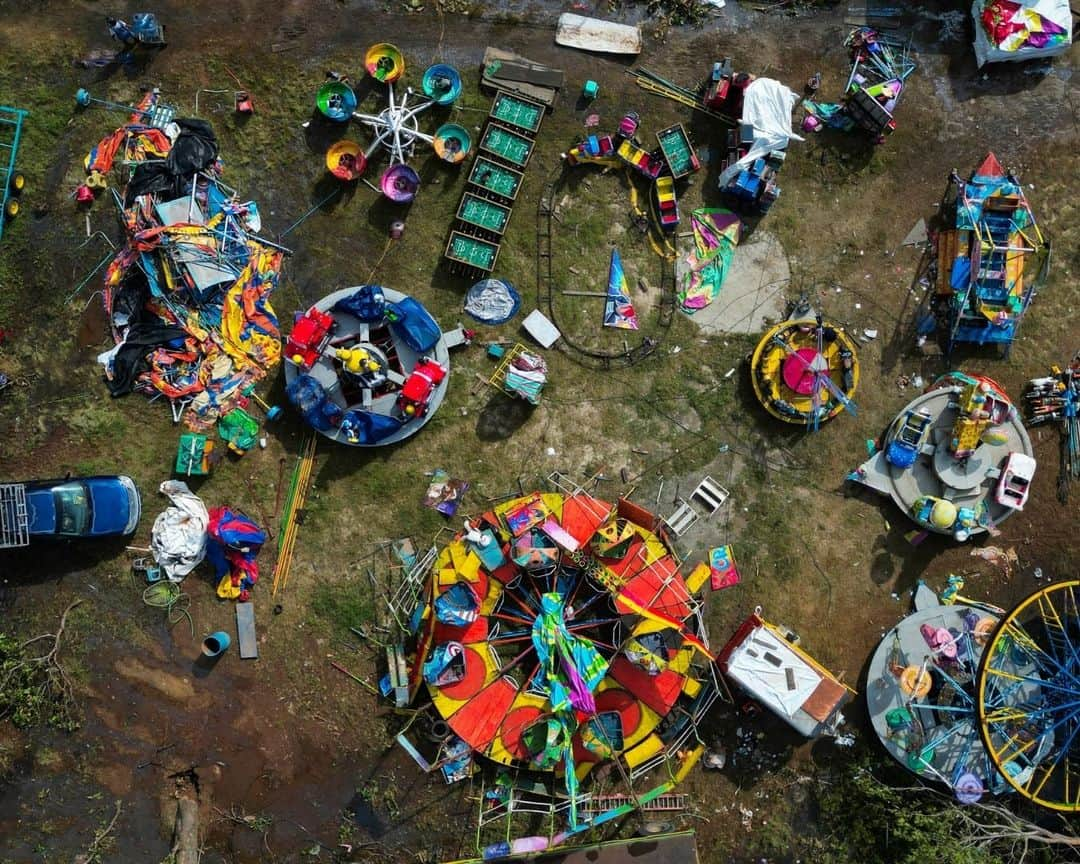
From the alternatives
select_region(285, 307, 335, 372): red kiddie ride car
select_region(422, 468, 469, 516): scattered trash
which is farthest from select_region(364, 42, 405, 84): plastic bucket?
select_region(422, 468, 469, 516): scattered trash

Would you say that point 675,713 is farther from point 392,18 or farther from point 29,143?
point 29,143

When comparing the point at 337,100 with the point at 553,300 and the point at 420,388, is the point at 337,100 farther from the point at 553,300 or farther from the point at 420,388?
the point at 420,388

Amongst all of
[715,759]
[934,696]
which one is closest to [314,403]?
[715,759]

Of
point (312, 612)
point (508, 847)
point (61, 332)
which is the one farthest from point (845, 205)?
point (61, 332)

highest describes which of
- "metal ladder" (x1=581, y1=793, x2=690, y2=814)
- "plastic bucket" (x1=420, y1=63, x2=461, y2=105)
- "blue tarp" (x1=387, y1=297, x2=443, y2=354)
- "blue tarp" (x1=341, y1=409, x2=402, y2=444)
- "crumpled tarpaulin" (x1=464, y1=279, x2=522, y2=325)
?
"plastic bucket" (x1=420, y1=63, x2=461, y2=105)

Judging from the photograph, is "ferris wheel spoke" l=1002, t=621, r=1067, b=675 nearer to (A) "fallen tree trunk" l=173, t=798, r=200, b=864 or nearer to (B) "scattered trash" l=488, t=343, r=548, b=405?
(B) "scattered trash" l=488, t=343, r=548, b=405

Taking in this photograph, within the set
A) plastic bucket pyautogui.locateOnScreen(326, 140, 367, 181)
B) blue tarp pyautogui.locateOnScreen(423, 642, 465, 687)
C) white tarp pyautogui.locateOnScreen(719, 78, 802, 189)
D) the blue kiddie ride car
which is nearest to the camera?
blue tarp pyautogui.locateOnScreen(423, 642, 465, 687)

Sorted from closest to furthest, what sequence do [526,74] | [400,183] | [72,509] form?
1. [72,509]
2. [400,183]
3. [526,74]

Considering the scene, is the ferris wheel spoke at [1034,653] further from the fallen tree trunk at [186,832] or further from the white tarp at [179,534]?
the fallen tree trunk at [186,832]
